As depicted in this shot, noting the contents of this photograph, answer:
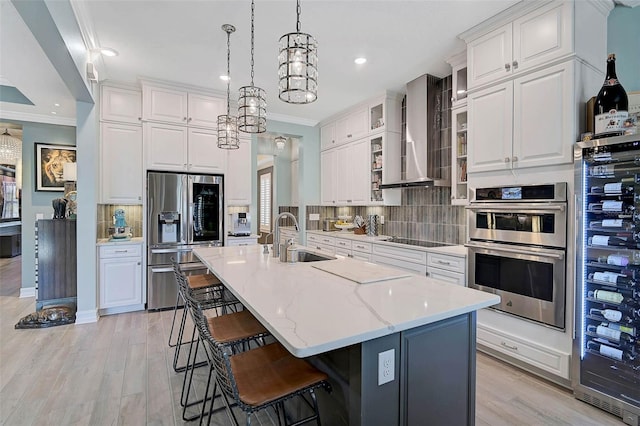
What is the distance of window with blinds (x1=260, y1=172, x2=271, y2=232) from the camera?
783 cm

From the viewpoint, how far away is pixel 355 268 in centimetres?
221

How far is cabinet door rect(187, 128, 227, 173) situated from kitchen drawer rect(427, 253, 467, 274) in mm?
2940

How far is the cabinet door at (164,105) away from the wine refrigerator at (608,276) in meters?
4.16

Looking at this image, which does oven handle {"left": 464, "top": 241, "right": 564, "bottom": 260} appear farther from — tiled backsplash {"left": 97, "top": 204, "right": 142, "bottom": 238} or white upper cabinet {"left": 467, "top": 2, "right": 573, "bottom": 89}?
tiled backsplash {"left": 97, "top": 204, "right": 142, "bottom": 238}

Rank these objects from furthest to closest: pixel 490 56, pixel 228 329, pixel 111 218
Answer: pixel 111 218
pixel 490 56
pixel 228 329

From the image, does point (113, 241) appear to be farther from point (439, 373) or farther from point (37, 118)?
point (439, 373)

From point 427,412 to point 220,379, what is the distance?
883 mm

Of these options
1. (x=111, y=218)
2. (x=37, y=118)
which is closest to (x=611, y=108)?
(x=111, y=218)

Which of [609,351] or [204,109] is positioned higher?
[204,109]

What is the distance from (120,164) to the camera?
405 centimetres

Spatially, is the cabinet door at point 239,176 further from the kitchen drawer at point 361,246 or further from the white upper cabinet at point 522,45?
the white upper cabinet at point 522,45

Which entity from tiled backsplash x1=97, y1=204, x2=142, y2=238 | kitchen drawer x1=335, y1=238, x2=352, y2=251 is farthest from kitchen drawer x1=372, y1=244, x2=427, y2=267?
tiled backsplash x1=97, y1=204, x2=142, y2=238

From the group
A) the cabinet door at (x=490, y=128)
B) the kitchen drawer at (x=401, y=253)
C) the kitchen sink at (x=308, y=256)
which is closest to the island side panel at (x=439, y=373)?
the kitchen sink at (x=308, y=256)

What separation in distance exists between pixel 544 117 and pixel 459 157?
0.92 m
